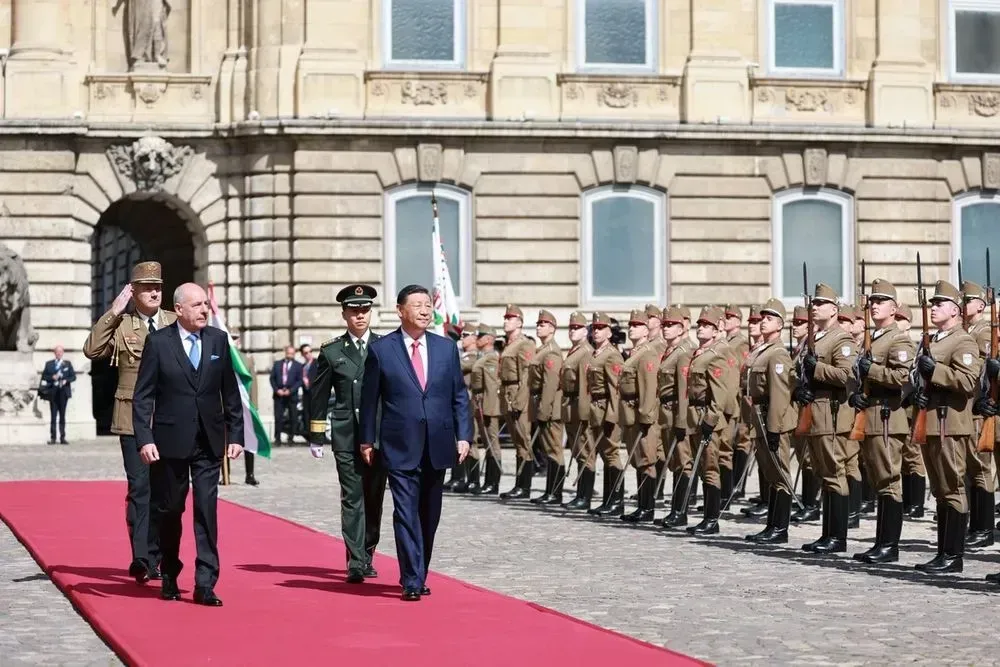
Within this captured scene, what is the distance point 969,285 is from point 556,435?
6644 millimetres

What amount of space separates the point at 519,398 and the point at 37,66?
1512 centimetres

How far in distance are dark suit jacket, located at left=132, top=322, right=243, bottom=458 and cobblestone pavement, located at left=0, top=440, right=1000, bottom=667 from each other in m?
1.15

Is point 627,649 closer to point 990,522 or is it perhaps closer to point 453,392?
point 453,392

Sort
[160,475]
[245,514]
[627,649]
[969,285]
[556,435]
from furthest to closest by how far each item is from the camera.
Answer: [556,435] → [245,514] → [969,285] → [160,475] → [627,649]

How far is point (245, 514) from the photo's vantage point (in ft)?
62.0

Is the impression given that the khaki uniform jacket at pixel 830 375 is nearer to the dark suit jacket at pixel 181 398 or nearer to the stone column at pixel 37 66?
the dark suit jacket at pixel 181 398

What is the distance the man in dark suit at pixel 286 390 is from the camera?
32.8 metres

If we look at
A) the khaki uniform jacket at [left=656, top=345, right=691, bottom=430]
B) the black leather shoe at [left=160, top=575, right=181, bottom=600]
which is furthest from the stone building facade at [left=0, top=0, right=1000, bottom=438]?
the black leather shoe at [left=160, top=575, right=181, bottom=600]

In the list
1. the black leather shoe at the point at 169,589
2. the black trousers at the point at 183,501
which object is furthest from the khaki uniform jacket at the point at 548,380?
the black leather shoe at the point at 169,589

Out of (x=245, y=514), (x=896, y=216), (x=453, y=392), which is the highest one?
(x=896, y=216)

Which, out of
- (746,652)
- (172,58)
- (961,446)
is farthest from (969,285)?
(172,58)

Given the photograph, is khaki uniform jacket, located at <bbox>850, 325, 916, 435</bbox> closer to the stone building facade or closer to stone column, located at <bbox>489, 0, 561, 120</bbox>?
the stone building facade

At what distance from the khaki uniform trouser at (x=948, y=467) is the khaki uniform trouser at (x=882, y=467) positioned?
2.36ft

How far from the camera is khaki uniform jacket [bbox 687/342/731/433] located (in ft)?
58.1
